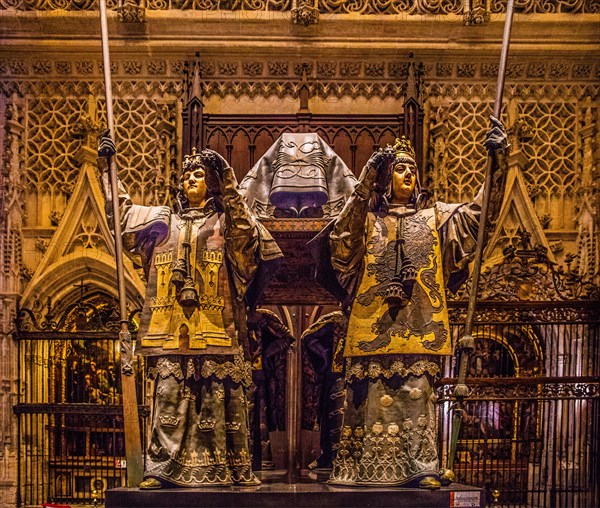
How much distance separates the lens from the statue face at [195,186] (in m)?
Result: 5.48

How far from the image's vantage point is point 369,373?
5277 mm

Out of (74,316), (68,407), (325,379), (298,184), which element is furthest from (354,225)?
(74,316)

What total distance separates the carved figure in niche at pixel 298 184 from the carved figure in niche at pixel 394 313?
497 millimetres

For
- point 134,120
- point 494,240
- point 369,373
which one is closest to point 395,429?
point 369,373

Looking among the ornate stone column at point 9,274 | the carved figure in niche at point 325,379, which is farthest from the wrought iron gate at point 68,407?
the carved figure in niche at point 325,379

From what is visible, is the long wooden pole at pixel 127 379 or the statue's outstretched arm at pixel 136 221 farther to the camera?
the statue's outstretched arm at pixel 136 221

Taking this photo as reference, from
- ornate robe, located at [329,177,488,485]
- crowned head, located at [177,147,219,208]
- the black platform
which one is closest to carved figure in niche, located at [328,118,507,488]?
ornate robe, located at [329,177,488,485]

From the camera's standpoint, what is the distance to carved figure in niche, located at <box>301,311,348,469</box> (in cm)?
606

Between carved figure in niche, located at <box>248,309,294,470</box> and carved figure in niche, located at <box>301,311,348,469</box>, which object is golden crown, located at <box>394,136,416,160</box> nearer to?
carved figure in niche, located at <box>301,311,348,469</box>

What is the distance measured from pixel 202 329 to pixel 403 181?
141cm

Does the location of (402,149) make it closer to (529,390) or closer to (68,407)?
(529,390)

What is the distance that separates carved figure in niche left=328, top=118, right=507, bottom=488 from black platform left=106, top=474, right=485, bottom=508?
0.45ft

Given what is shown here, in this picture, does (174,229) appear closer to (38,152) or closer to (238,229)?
(238,229)

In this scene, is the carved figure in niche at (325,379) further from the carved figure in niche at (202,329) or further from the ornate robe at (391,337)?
the carved figure in niche at (202,329)
